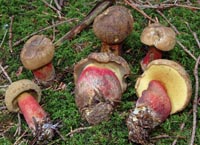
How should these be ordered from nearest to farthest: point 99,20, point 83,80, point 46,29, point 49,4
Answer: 1. point 83,80
2. point 99,20
3. point 46,29
4. point 49,4

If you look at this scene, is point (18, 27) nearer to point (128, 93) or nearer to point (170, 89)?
point (128, 93)

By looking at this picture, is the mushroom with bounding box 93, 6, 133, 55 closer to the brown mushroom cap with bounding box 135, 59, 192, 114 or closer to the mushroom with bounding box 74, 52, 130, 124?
the mushroom with bounding box 74, 52, 130, 124

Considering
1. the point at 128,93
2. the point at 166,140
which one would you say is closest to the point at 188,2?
the point at 128,93

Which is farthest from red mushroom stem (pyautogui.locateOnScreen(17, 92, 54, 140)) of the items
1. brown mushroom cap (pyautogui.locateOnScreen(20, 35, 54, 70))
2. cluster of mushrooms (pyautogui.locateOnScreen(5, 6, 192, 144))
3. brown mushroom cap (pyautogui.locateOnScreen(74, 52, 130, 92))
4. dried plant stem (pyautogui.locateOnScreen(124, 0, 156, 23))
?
dried plant stem (pyautogui.locateOnScreen(124, 0, 156, 23))

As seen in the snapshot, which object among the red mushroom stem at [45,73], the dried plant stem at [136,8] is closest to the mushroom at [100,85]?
the red mushroom stem at [45,73]

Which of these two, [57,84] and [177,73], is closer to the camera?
[177,73]

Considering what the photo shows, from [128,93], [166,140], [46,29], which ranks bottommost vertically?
[166,140]

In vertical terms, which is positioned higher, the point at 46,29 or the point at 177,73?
the point at 46,29

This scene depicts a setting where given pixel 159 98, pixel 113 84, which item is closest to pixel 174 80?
pixel 159 98
